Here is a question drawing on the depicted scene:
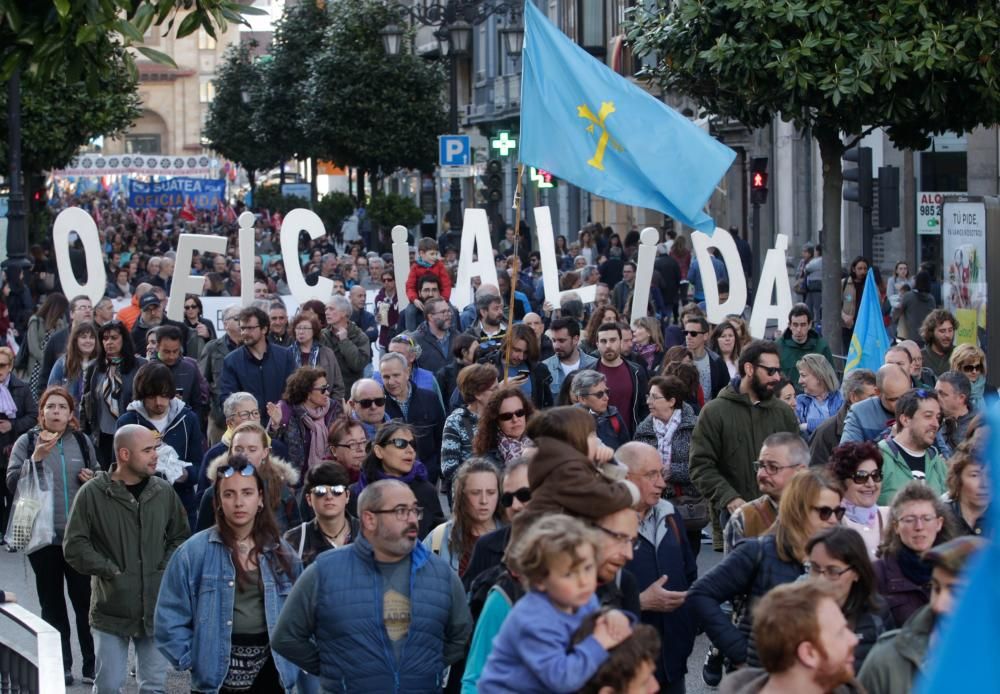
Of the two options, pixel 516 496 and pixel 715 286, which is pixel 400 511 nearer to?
pixel 516 496

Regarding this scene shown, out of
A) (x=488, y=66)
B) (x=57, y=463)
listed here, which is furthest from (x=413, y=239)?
(x=57, y=463)

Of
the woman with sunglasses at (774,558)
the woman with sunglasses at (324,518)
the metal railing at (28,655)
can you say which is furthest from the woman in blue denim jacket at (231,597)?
the woman with sunglasses at (774,558)

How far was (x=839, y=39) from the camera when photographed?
16422 mm

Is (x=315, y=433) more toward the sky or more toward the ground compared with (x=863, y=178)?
more toward the ground

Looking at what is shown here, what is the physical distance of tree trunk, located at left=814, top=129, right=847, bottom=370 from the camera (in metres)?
17.9

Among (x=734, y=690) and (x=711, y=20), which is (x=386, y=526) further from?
(x=711, y=20)

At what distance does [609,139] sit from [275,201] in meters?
44.3

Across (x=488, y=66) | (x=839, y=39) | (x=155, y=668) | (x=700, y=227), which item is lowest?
(x=155, y=668)

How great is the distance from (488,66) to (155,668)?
5007 cm

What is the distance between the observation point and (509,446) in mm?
8812

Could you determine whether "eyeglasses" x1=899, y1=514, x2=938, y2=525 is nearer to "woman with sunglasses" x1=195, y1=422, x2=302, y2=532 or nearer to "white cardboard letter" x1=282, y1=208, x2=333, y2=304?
"woman with sunglasses" x1=195, y1=422, x2=302, y2=532

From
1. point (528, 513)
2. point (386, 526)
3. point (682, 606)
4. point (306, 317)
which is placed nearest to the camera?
point (528, 513)

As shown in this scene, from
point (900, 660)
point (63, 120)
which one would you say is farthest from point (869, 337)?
point (63, 120)

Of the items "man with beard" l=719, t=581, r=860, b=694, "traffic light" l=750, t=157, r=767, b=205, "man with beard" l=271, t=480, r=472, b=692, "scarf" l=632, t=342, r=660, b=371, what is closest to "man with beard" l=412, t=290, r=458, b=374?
"scarf" l=632, t=342, r=660, b=371
